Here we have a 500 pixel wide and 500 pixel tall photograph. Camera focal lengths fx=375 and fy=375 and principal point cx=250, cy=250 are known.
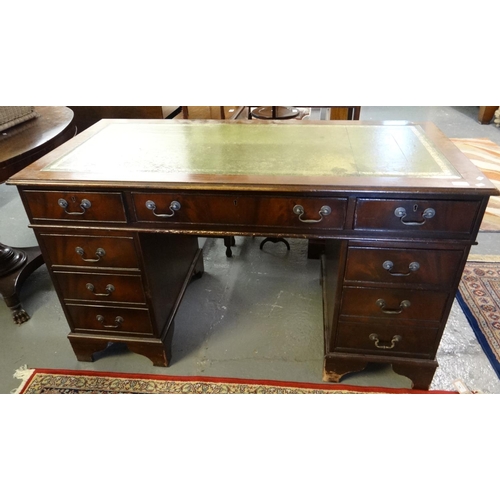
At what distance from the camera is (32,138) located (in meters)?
1.57

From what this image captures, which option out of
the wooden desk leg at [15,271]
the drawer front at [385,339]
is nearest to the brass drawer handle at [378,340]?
the drawer front at [385,339]

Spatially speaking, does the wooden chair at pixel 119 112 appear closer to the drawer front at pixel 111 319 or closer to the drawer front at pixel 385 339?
the drawer front at pixel 111 319

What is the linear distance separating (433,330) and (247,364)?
29.2 inches

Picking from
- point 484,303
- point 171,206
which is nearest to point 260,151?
point 171,206

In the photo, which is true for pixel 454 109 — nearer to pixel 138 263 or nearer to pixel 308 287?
pixel 308 287

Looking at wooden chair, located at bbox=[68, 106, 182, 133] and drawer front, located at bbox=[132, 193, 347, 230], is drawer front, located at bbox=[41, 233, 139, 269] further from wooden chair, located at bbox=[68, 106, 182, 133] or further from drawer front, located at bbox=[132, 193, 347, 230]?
wooden chair, located at bbox=[68, 106, 182, 133]

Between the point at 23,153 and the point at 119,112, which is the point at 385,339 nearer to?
the point at 23,153

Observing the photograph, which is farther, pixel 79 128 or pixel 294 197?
pixel 79 128

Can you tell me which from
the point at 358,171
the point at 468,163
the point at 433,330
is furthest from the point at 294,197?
the point at 433,330

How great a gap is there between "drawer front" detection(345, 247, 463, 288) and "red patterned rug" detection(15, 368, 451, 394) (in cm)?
51

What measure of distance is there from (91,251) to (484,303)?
1807mm

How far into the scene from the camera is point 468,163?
1177 millimetres

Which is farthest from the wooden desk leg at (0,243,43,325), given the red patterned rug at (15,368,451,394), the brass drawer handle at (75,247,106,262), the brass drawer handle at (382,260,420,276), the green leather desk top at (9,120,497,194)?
the brass drawer handle at (382,260,420,276)

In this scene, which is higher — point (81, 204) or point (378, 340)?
point (81, 204)
